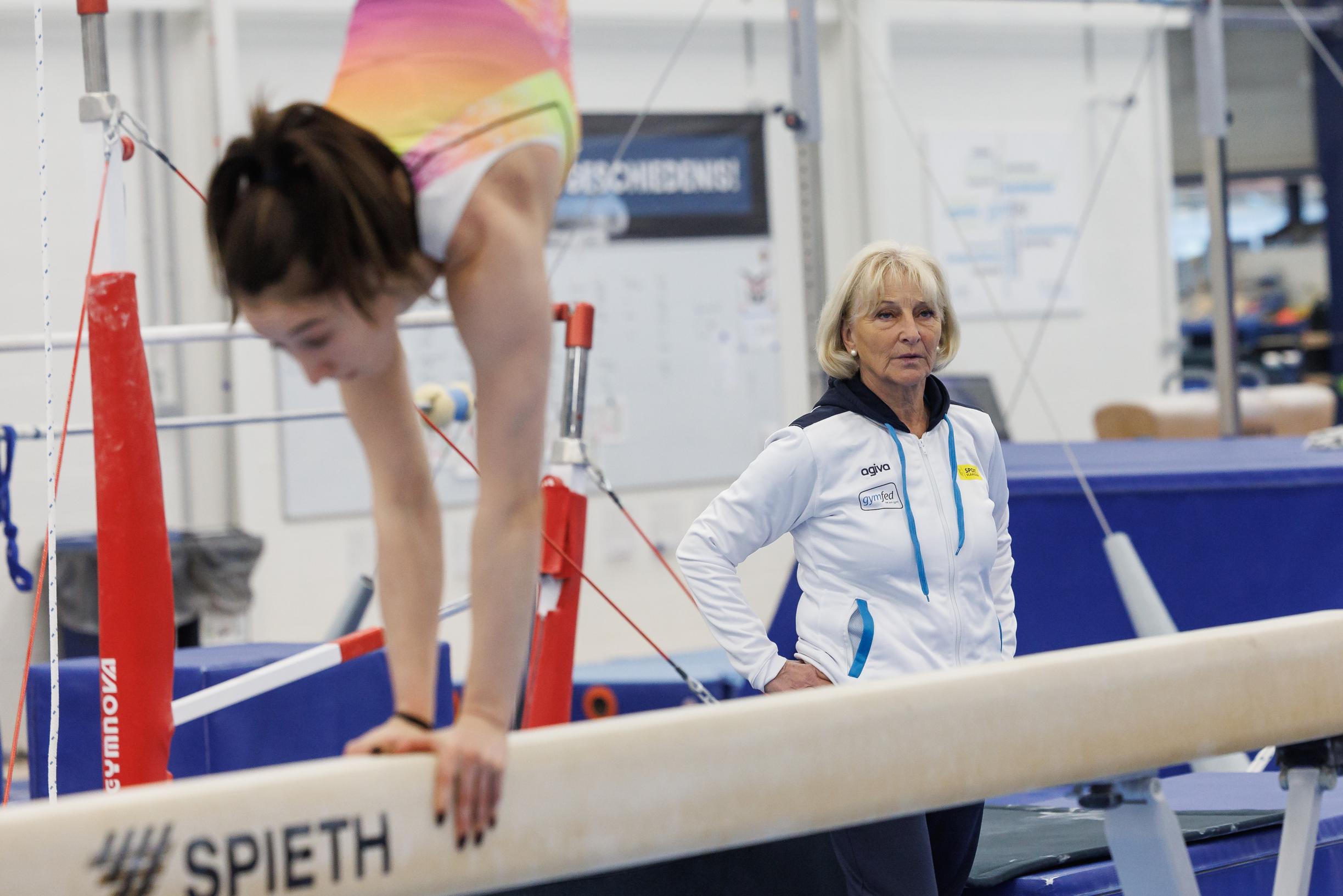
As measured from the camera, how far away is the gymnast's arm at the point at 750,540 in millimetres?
1889

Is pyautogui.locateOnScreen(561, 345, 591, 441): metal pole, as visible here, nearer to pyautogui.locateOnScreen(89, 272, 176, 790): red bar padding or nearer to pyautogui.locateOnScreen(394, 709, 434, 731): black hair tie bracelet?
pyautogui.locateOnScreen(89, 272, 176, 790): red bar padding

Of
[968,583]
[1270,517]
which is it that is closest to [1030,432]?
[1270,517]

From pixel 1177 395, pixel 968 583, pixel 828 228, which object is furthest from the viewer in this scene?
pixel 828 228

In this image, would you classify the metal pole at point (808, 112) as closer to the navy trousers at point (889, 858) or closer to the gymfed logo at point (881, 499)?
the gymfed logo at point (881, 499)

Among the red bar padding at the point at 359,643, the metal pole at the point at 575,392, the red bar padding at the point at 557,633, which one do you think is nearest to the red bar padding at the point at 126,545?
the red bar padding at the point at 359,643

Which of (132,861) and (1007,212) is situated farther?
(1007,212)

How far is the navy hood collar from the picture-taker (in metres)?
1.92

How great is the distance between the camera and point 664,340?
6.21 metres

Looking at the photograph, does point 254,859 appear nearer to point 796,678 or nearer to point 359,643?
point 796,678

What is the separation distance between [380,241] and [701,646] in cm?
534

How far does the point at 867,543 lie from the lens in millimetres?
1846

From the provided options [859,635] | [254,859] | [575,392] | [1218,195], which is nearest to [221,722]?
[575,392]

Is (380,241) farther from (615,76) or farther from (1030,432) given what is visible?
(1030,432)

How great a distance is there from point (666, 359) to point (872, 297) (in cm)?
427
